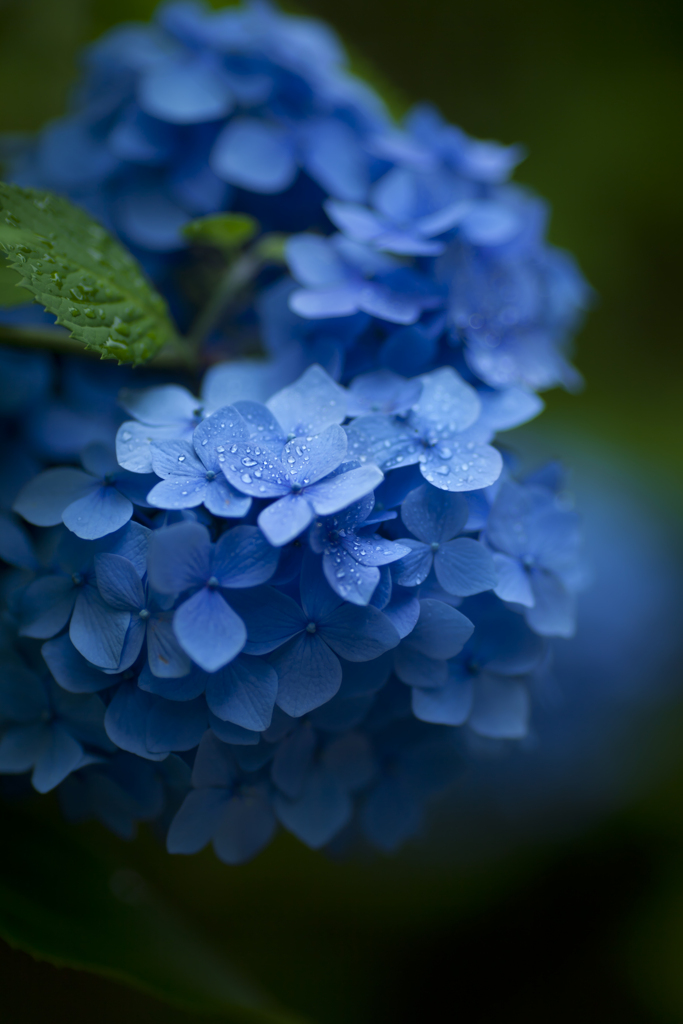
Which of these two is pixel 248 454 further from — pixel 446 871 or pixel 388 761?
pixel 446 871

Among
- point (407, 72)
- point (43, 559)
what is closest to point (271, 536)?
point (43, 559)

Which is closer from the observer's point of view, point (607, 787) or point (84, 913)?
point (84, 913)

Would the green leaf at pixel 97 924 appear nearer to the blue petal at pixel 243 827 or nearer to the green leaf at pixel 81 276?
the blue petal at pixel 243 827

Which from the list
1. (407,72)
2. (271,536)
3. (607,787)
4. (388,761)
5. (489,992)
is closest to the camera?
(271,536)

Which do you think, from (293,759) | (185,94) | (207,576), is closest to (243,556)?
(207,576)

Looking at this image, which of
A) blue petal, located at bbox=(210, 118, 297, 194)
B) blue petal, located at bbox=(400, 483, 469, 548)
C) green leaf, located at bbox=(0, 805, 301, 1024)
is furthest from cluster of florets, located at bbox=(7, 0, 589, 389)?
green leaf, located at bbox=(0, 805, 301, 1024)

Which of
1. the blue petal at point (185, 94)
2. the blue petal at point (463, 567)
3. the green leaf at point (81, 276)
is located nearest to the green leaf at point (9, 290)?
the green leaf at point (81, 276)

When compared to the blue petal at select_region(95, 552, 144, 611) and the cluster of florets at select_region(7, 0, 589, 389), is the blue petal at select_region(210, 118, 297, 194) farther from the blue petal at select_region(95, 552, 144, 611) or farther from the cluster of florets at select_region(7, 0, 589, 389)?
the blue petal at select_region(95, 552, 144, 611)
